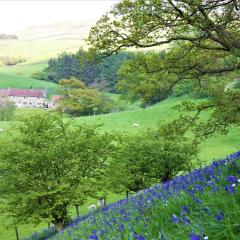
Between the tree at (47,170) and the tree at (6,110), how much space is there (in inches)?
4596

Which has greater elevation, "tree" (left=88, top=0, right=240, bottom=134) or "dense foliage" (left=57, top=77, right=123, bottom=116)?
"tree" (left=88, top=0, right=240, bottom=134)

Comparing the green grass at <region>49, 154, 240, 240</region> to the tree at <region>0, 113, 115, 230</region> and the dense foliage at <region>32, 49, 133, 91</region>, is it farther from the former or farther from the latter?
the dense foliage at <region>32, 49, 133, 91</region>

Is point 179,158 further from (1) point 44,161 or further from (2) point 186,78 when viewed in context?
(2) point 186,78

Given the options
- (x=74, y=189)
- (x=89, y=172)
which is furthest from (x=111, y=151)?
(x=74, y=189)

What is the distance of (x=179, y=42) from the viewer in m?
17.7

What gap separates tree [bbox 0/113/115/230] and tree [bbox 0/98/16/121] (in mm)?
116749

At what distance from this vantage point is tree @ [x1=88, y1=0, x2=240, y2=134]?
13.2 meters

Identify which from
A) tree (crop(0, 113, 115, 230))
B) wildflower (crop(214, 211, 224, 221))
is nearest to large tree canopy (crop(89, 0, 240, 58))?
wildflower (crop(214, 211, 224, 221))

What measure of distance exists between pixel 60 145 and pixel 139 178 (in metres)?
9.89

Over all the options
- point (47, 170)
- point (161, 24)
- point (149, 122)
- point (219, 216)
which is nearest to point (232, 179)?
point (219, 216)

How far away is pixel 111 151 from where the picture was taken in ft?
86.0

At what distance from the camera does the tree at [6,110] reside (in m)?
138

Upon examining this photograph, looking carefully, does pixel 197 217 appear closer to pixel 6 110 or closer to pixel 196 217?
pixel 196 217

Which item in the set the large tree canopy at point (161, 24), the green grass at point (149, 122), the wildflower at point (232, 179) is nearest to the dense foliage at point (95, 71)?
the green grass at point (149, 122)
